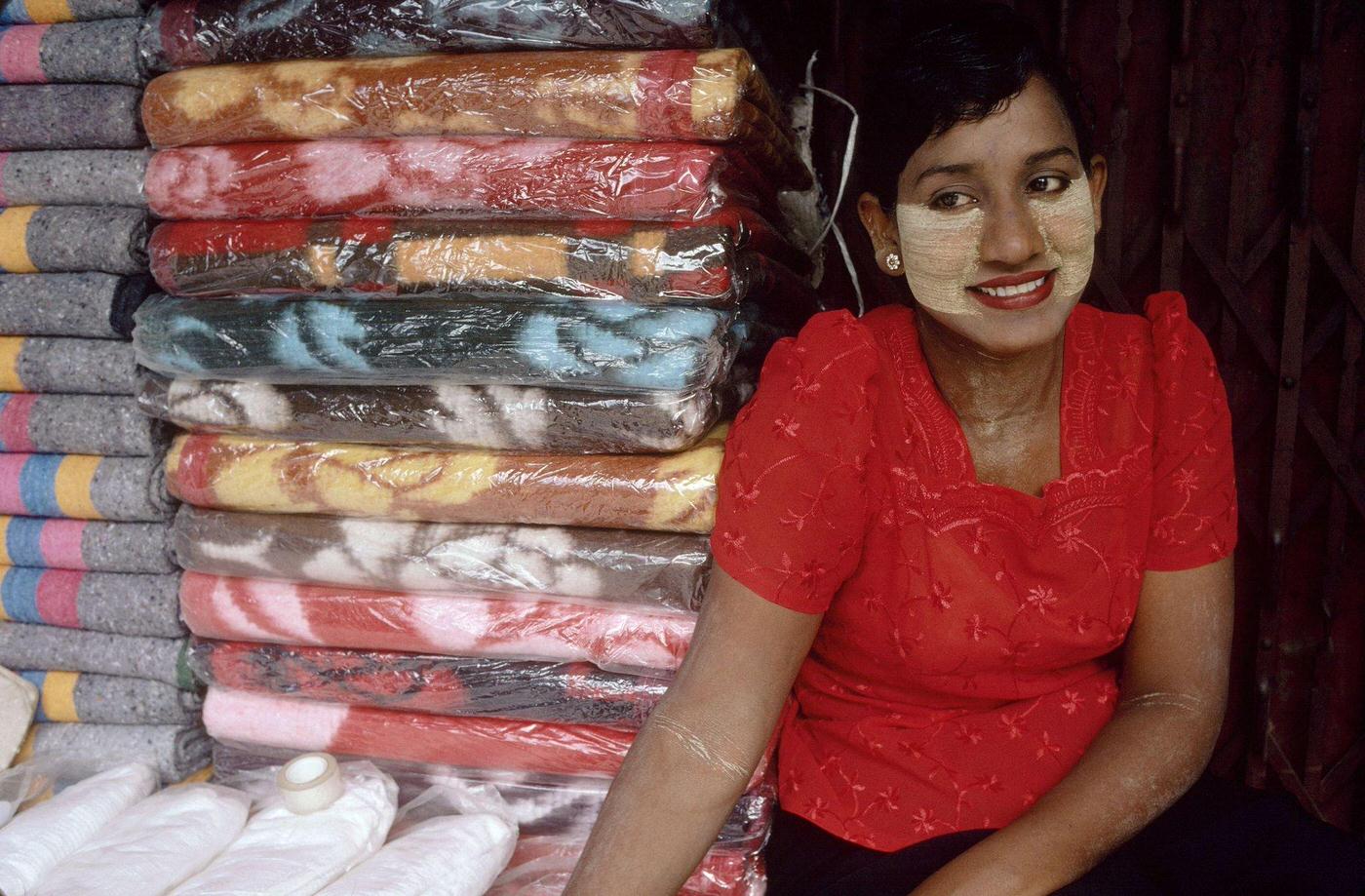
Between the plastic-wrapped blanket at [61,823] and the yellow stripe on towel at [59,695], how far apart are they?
0.56 ft

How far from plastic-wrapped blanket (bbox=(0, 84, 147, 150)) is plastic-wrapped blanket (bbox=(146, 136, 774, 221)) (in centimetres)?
10

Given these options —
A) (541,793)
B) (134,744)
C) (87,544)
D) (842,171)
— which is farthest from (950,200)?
(134,744)

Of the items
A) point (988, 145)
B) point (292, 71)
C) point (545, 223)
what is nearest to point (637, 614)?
point (545, 223)

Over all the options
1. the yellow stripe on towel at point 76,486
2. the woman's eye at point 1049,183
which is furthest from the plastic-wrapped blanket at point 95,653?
the woman's eye at point 1049,183

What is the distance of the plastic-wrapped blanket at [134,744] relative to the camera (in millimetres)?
1602

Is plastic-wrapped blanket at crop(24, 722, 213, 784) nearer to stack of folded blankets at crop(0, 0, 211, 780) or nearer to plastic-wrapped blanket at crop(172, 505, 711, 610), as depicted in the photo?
stack of folded blankets at crop(0, 0, 211, 780)

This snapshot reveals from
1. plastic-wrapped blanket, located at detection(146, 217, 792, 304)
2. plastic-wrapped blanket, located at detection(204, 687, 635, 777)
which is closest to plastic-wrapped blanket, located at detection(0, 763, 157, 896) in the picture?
plastic-wrapped blanket, located at detection(204, 687, 635, 777)

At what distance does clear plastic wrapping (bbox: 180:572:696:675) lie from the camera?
1.38 m

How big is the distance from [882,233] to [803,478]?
0.41 m

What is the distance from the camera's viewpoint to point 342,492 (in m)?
1.41

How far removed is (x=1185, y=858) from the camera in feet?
4.36

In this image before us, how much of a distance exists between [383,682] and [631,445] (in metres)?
0.57

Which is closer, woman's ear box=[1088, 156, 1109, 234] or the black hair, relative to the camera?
the black hair

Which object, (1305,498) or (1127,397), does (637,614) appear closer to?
(1127,397)
